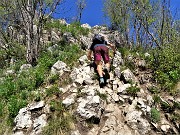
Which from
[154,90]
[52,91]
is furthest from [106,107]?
[154,90]

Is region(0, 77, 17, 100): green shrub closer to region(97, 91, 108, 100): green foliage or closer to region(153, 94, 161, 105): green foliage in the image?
region(97, 91, 108, 100): green foliage

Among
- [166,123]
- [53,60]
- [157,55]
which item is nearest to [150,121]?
[166,123]

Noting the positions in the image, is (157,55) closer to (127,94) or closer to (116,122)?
(127,94)

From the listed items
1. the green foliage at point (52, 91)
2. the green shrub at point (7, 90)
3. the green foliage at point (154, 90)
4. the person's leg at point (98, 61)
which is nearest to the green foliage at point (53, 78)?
the green foliage at point (52, 91)

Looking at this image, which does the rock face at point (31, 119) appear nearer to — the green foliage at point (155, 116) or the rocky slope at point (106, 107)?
the rocky slope at point (106, 107)

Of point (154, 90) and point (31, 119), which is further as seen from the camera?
point (154, 90)

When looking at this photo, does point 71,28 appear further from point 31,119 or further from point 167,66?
point 31,119

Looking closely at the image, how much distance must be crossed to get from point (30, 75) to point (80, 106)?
3.99 m

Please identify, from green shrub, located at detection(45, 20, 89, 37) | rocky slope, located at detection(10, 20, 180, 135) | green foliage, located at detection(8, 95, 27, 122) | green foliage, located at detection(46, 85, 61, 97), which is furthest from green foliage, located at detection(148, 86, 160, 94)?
green shrub, located at detection(45, 20, 89, 37)

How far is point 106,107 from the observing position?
11.9 m

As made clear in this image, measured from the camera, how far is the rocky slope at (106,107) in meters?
11.1

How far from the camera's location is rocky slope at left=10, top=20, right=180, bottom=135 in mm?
11070

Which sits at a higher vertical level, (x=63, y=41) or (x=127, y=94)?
(x=63, y=41)

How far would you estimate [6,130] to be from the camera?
37.9 ft
